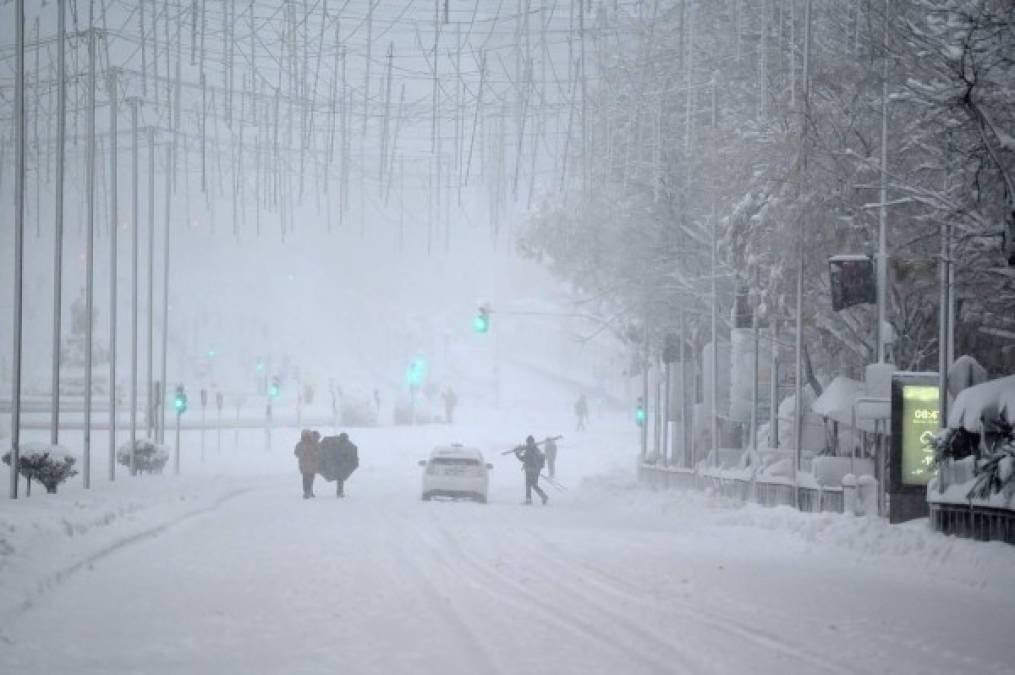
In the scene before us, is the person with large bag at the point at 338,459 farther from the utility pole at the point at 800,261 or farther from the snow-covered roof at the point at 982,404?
the snow-covered roof at the point at 982,404

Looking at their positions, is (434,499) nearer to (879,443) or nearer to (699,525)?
(699,525)

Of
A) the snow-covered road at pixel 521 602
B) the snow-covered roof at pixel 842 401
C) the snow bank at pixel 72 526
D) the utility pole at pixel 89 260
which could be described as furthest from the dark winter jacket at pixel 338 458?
the snow-covered roof at pixel 842 401

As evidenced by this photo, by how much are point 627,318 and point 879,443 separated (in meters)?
22.5

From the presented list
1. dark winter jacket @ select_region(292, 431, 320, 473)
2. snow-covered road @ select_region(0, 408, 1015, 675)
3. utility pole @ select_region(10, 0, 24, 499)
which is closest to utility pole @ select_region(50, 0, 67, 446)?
utility pole @ select_region(10, 0, 24, 499)

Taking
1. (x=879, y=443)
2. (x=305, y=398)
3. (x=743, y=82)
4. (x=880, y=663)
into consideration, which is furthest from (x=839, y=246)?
(x=305, y=398)

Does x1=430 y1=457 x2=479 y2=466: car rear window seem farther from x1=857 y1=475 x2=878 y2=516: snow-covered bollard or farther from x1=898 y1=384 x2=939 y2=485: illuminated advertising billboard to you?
x1=898 y1=384 x2=939 y2=485: illuminated advertising billboard

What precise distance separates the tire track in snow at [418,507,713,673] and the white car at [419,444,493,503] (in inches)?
737

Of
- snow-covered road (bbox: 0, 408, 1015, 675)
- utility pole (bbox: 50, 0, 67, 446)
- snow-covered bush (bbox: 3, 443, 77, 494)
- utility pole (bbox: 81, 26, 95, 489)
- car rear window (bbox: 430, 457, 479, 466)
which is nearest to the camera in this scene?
snow-covered road (bbox: 0, 408, 1015, 675)

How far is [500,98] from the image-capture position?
37062mm

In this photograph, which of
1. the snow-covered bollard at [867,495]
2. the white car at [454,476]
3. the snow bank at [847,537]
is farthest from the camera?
the white car at [454,476]

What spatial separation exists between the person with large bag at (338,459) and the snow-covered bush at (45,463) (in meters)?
8.78

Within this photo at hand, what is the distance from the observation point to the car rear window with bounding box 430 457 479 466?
33781mm

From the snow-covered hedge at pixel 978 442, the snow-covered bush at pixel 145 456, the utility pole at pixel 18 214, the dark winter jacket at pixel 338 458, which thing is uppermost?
the utility pole at pixel 18 214

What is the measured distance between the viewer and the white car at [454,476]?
33594mm
